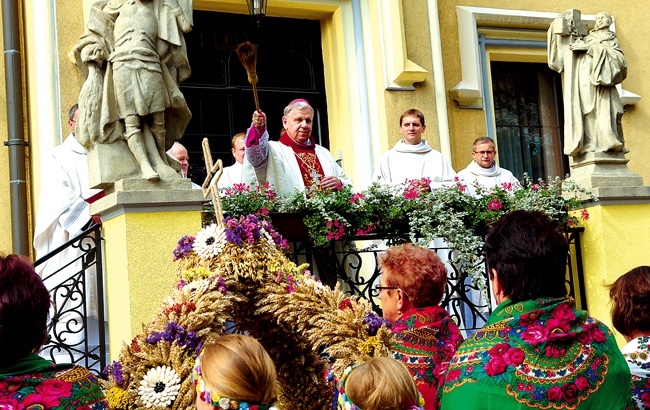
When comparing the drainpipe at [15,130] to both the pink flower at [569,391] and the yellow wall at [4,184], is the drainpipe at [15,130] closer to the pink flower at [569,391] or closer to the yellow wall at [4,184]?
the yellow wall at [4,184]

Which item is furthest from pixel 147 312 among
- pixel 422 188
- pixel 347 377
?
pixel 347 377

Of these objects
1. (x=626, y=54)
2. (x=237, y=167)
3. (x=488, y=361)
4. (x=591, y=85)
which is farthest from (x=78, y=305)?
(x=626, y=54)

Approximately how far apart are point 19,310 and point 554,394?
1.62 meters

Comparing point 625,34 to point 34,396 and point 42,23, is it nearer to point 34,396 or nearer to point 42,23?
point 42,23

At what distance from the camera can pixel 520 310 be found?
10.8 ft

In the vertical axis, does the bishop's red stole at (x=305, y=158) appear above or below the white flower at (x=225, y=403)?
above

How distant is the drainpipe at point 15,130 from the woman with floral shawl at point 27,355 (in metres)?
6.83

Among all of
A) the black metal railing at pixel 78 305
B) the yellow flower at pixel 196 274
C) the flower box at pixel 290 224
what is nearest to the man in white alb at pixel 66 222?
the black metal railing at pixel 78 305

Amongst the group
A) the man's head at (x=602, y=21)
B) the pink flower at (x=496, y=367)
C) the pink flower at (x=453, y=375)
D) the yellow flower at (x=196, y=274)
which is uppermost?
the man's head at (x=602, y=21)

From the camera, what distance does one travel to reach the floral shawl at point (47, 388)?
2.99 meters

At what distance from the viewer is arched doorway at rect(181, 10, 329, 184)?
37.1ft

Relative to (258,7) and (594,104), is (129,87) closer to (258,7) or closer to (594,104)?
(258,7)

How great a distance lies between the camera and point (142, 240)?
7055 mm

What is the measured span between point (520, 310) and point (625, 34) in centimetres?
1050
